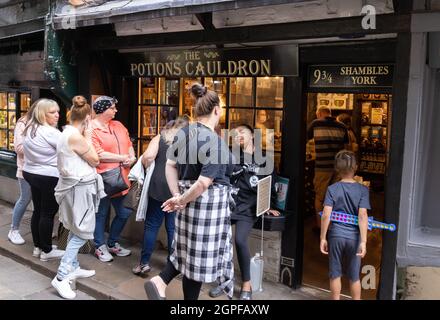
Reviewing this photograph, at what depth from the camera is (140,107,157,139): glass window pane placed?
7121 mm

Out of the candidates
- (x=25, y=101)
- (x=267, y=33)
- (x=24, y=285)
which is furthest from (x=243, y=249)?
(x=25, y=101)

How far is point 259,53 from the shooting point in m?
5.51

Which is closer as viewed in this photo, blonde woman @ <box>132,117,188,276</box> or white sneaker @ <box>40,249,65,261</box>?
blonde woman @ <box>132,117,188,276</box>

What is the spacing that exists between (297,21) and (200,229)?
2.24 metres

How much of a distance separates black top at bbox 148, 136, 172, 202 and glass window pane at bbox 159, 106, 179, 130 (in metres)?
1.56

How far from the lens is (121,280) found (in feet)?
18.0

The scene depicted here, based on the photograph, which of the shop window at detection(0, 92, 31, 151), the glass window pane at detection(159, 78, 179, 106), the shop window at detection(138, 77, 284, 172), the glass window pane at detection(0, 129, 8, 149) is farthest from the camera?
the glass window pane at detection(0, 129, 8, 149)

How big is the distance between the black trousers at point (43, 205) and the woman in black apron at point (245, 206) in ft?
6.96

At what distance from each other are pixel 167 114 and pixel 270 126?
1.75 metres

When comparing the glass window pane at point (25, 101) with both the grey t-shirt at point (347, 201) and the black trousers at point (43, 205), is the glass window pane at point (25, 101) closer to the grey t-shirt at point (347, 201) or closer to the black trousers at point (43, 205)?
the black trousers at point (43, 205)

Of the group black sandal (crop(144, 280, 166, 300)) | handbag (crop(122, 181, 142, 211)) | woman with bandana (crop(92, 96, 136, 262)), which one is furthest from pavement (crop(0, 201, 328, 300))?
black sandal (crop(144, 280, 166, 300))

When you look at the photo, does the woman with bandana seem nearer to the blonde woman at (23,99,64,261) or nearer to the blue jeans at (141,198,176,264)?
the blonde woman at (23,99,64,261)

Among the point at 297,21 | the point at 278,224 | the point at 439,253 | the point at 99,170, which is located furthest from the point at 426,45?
the point at 99,170

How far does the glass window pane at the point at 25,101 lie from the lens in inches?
352
